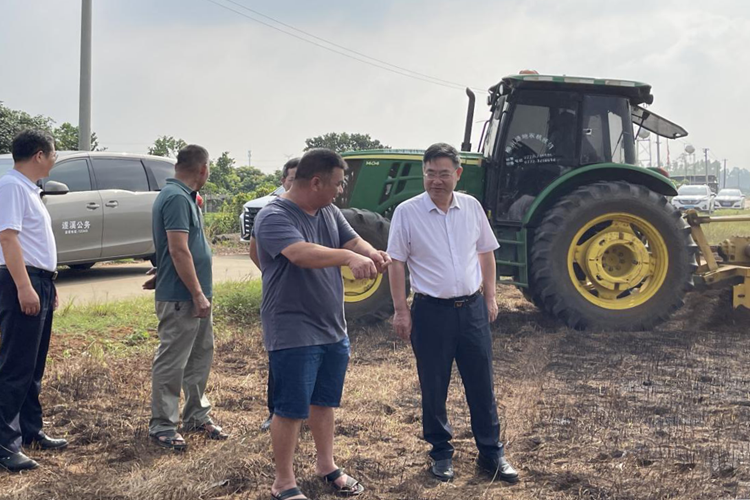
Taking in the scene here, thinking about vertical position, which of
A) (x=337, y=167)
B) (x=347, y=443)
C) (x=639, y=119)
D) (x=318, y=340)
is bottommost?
(x=347, y=443)

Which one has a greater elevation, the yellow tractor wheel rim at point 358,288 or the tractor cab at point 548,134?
the tractor cab at point 548,134

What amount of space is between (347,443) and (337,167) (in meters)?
1.68

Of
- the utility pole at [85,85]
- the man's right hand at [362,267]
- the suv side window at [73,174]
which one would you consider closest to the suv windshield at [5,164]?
the suv side window at [73,174]

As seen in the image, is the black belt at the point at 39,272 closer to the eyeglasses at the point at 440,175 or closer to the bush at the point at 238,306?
the eyeglasses at the point at 440,175

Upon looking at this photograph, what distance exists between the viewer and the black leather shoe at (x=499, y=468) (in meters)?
3.64

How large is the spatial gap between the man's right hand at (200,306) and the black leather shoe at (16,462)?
1.10 metres

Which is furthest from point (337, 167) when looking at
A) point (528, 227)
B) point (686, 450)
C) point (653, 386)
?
point (528, 227)

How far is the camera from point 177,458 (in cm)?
393

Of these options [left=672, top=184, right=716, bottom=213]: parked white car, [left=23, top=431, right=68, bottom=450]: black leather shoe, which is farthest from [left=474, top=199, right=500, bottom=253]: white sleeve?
[left=672, top=184, right=716, bottom=213]: parked white car

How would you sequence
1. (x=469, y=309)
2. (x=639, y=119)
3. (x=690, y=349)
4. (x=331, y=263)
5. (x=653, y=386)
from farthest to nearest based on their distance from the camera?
(x=639, y=119) < (x=690, y=349) < (x=653, y=386) < (x=469, y=309) < (x=331, y=263)

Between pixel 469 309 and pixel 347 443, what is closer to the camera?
pixel 469 309

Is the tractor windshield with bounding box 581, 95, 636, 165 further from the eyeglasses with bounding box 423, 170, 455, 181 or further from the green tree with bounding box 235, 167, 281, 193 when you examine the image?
the green tree with bounding box 235, 167, 281, 193

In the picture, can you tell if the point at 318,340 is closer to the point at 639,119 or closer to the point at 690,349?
the point at 690,349

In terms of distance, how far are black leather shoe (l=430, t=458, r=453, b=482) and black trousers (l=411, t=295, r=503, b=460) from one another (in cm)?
3
